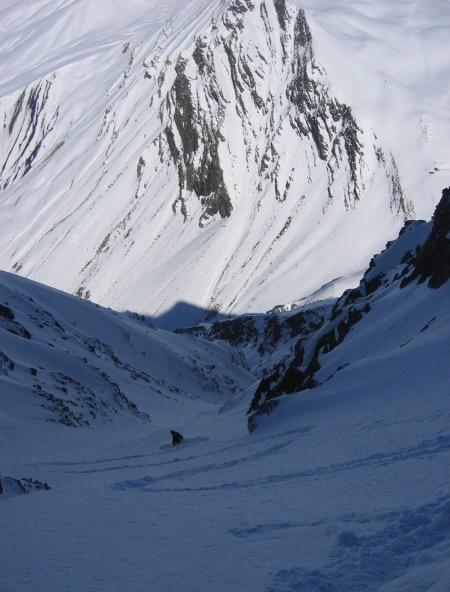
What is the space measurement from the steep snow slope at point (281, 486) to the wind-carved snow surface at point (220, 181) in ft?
200

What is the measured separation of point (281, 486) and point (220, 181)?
372 ft

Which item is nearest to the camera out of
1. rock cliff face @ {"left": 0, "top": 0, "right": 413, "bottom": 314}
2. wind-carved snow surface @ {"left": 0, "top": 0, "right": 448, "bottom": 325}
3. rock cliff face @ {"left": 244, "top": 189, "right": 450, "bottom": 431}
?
rock cliff face @ {"left": 244, "top": 189, "right": 450, "bottom": 431}

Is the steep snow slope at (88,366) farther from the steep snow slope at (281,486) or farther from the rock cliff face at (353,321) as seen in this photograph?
the rock cliff face at (353,321)

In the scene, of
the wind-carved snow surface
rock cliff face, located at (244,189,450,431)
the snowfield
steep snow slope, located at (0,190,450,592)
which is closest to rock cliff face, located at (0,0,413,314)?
the wind-carved snow surface

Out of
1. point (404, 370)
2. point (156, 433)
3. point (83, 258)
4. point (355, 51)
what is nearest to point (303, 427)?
point (404, 370)

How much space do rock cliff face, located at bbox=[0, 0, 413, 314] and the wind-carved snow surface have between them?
0.79 ft

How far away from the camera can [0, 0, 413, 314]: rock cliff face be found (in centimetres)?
9844

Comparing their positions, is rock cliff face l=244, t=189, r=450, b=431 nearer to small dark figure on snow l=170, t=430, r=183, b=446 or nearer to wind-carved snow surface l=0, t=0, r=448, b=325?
small dark figure on snow l=170, t=430, r=183, b=446

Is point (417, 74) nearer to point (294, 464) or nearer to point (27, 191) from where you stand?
point (27, 191)

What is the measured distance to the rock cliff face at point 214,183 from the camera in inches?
3875

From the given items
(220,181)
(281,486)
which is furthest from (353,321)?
(220,181)

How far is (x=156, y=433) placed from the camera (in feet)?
62.8

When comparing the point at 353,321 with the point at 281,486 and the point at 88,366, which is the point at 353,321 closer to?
the point at 88,366

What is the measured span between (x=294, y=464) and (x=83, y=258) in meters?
117
